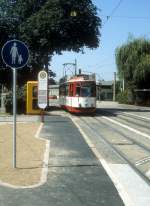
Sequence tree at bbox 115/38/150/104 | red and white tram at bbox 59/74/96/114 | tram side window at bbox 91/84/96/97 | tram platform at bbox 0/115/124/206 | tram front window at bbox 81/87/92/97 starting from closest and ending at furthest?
tram platform at bbox 0/115/124/206 → red and white tram at bbox 59/74/96/114 → tram front window at bbox 81/87/92/97 → tram side window at bbox 91/84/96/97 → tree at bbox 115/38/150/104

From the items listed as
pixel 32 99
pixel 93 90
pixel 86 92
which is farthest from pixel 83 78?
pixel 32 99

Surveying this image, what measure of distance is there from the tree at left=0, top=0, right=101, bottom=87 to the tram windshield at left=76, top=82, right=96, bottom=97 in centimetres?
873

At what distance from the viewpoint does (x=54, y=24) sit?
4850 centimetres

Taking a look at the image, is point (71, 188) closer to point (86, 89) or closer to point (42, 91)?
point (42, 91)

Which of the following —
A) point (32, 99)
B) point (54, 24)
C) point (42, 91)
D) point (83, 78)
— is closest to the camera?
point (42, 91)

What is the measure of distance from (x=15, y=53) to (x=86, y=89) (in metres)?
28.7

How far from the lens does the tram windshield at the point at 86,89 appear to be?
1628 inches

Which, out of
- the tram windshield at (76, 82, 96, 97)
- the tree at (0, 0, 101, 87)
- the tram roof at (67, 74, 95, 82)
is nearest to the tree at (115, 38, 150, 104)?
the tree at (0, 0, 101, 87)

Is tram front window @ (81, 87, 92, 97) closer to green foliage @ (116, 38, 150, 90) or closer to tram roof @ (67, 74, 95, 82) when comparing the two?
tram roof @ (67, 74, 95, 82)

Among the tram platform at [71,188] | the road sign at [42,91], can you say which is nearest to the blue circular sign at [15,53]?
the tram platform at [71,188]

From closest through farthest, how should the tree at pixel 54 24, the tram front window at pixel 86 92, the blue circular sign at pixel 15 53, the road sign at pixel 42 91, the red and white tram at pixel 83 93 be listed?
1. the blue circular sign at pixel 15 53
2. the road sign at pixel 42 91
3. the red and white tram at pixel 83 93
4. the tram front window at pixel 86 92
5. the tree at pixel 54 24

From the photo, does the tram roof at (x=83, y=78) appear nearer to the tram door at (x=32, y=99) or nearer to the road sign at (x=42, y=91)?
the tram door at (x=32, y=99)

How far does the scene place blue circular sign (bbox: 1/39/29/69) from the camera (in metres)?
13.0

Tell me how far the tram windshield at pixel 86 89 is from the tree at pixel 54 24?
8.73 metres
